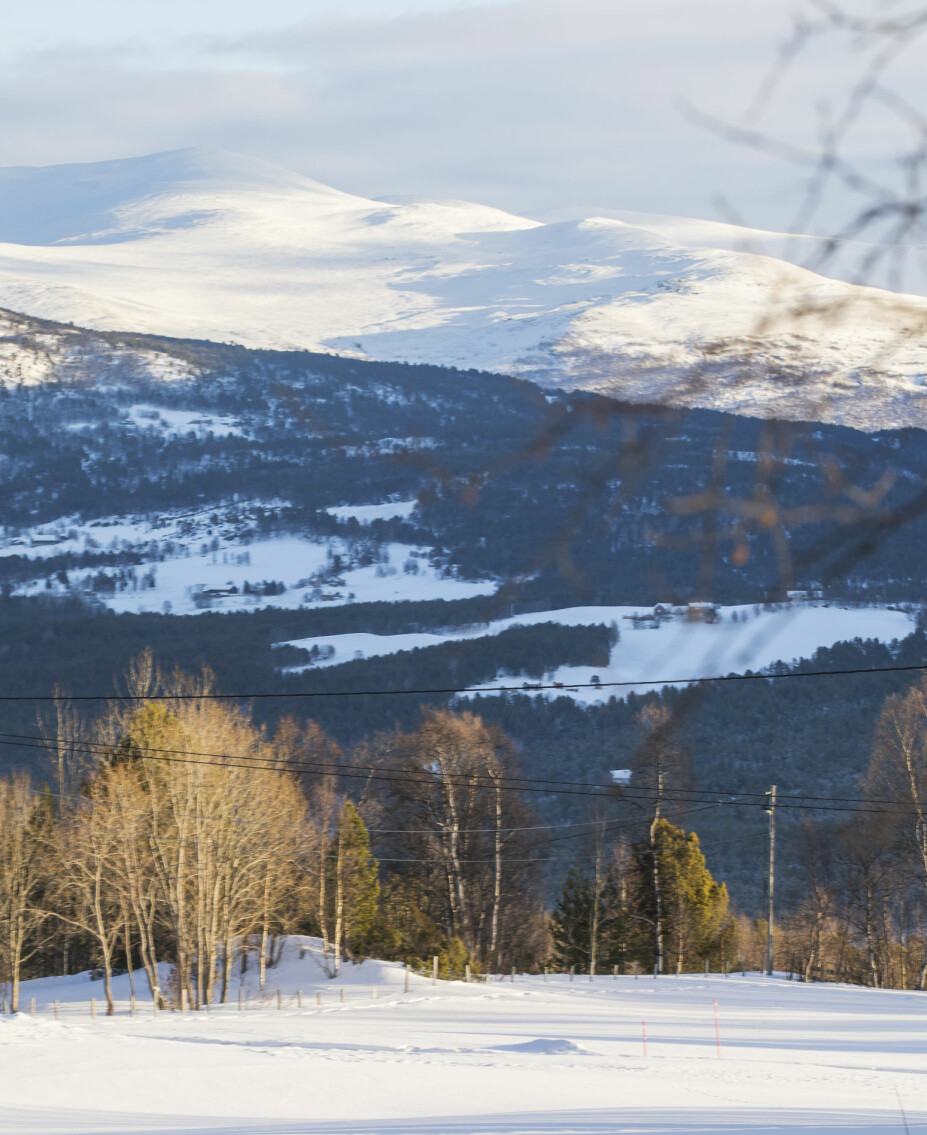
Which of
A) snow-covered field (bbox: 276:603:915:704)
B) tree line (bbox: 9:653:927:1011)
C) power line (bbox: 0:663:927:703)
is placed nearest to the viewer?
snow-covered field (bbox: 276:603:915:704)

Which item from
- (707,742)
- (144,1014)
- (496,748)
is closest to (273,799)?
(144,1014)

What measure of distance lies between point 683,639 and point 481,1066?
25950 millimetres

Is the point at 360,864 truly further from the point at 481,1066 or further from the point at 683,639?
the point at 683,639

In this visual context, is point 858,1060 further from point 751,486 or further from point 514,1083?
point 751,486

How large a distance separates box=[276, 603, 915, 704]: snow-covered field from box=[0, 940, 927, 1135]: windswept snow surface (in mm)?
7495

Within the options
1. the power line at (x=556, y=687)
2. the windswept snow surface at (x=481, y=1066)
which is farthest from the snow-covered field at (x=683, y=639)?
the windswept snow surface at (x=481, y=1066)

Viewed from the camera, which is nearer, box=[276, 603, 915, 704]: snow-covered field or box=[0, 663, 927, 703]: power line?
box=[276, 603, 915, 704]: snow-covered field

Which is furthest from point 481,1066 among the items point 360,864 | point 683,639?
point 683,639

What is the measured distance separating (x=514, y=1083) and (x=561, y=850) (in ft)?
190

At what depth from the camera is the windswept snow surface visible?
811 inches

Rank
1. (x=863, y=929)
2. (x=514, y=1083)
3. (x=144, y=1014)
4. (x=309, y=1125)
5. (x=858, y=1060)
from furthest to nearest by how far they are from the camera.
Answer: (x=863, y=929) → (x=144, y=1014) → (x=858, y=1060) → (x=514, y=1083) → (x=309, y=1125)

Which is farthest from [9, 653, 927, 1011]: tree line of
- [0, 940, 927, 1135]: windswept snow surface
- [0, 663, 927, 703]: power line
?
[0, 940, 927, 1135]: windswept snow surface

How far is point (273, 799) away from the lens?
45.1m

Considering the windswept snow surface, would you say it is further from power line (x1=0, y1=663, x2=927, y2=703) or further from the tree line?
power line (x1=0, y1=663, x2=927, y2=703)
